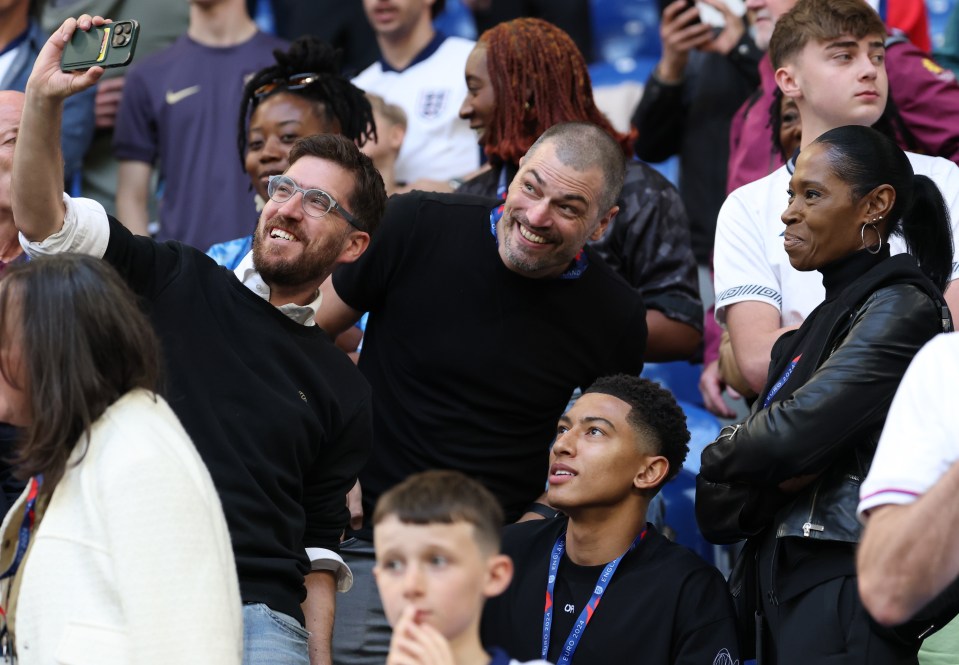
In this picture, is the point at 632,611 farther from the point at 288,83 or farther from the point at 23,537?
the point at 288,83

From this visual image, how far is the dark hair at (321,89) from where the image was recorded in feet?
16.3

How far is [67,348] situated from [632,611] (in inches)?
64.4

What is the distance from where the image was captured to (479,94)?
15.8 ft

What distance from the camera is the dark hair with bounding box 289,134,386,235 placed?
364 cm

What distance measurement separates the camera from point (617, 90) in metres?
6.31

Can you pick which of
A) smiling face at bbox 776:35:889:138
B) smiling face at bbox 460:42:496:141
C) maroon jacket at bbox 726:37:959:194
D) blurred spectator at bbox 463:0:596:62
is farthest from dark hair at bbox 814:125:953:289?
blurred spectator at bbox 463:0:596:62

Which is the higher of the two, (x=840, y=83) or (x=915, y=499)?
(x=840, y=83)

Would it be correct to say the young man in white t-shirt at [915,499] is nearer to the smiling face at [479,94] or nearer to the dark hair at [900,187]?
the dark hair at [900,187]

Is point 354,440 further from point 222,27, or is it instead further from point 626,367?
point 222,27

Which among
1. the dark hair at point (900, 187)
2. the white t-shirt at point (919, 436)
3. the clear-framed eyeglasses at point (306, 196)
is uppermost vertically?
the dark hair at point (900, 187)

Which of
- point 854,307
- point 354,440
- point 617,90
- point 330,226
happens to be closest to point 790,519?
point 854,307

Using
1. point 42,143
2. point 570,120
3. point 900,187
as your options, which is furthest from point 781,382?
point 42,143

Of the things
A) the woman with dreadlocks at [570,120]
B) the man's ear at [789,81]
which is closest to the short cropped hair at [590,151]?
the woman with dreadlocks at [570,120]

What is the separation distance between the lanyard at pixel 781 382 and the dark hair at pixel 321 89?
6.74ft
